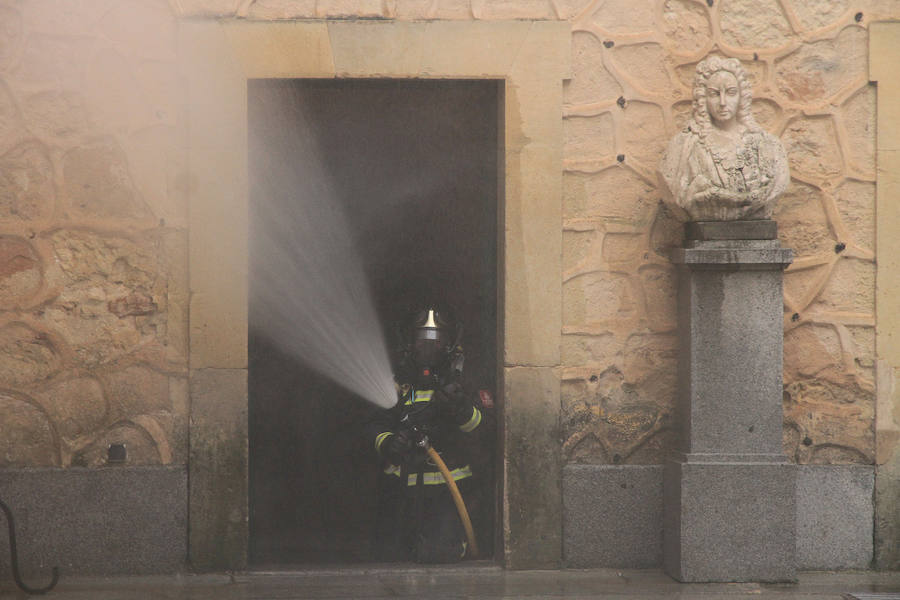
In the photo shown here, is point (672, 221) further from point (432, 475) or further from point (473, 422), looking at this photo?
point (432, 475)

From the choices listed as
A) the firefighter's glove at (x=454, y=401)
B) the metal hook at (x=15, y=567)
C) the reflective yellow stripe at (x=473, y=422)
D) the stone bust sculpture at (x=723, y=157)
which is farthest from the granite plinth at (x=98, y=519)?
the stone bust sculpture at (x=723, y=157)

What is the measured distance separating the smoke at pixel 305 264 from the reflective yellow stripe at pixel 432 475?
1.30 feet

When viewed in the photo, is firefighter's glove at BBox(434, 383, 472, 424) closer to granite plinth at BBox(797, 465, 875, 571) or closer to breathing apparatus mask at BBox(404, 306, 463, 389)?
breathing apparatus mask at BBox(404, 306, 463, 389)

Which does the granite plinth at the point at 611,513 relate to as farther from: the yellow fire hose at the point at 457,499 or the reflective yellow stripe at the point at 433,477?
the reflective yellow stripe at the point at 433,477

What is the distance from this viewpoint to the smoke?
6.81m

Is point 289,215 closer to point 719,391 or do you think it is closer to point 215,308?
point 215,308

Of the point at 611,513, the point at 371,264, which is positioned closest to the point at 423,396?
the point at 371,264

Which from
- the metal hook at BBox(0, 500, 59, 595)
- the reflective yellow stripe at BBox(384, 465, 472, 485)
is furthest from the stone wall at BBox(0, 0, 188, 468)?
the reflective yellow stripe at BBox(384, 465, 472, 485)

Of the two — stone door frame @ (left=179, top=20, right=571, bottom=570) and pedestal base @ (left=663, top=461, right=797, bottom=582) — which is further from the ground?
stone door frame @ (left=179, top=20, right=571, bottom=570)

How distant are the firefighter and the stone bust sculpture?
1.62 metres

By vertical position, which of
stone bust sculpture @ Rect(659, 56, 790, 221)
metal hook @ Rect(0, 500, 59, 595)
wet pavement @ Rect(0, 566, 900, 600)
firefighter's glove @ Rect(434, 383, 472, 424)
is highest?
stone bust sculpture @ Rect(659, 56, 790, 221)

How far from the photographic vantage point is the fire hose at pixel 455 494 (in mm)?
6680

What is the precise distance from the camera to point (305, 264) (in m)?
6.91

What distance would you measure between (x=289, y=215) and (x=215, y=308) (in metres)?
0.73
